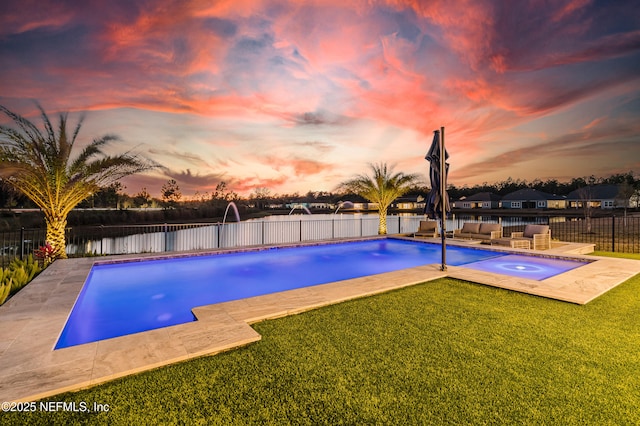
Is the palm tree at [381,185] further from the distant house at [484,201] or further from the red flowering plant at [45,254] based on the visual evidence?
the distant house at [484,201]

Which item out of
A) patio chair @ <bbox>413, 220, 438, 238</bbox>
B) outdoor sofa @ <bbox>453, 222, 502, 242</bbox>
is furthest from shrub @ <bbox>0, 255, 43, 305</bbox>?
outdoor sofa @ <bbox>453, 222, 502, 242</bbox>

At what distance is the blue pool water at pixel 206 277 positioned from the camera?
4.88m

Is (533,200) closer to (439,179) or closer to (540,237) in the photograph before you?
(540,237)

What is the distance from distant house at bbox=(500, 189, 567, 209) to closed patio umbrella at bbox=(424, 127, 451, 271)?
2333 inches

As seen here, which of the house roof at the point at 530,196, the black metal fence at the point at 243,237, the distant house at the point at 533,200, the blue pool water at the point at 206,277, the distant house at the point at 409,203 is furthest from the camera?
the distant house at the point at 409,203

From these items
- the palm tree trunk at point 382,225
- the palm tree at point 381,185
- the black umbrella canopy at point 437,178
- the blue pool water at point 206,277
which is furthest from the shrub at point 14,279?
the palm tree trunk at point 382,225

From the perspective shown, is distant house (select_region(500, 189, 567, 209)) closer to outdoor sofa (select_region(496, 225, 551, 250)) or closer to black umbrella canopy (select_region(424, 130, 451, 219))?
outdoor sofa (select_region(496, 225, 551, 250))

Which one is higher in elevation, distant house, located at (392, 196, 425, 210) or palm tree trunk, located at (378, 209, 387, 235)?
distant house, located at (392, 196, 425, 210)

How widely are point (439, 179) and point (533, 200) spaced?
60047 mm

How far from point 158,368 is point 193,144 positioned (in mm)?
21168

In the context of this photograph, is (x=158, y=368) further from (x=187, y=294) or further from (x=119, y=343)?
(x=187, y=294)

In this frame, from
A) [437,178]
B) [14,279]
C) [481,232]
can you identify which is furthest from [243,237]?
[437,178]

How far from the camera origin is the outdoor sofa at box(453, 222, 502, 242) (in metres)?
11.2

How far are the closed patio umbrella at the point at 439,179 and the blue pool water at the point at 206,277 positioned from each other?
93.8 inches
